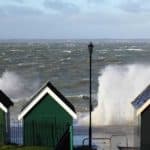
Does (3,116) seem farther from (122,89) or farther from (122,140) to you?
(122,89)

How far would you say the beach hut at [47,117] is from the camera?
2472 centimetres

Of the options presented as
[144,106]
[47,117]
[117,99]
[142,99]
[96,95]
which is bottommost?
[47,117]

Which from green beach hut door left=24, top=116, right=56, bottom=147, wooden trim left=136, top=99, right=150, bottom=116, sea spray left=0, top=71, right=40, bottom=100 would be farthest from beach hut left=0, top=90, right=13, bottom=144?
sea spray left=0, top=71, right=40, bottom=100

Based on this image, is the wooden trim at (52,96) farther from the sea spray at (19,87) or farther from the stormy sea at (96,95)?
the sea spray at (19,87)

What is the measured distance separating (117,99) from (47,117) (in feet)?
92.9

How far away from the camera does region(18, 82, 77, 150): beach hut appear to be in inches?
973

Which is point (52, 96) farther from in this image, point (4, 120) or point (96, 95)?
point (96, 95)

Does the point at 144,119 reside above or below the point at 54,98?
below

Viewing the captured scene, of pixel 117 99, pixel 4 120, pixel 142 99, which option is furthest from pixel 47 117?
pixel 117 99

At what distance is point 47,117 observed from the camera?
25219 mm

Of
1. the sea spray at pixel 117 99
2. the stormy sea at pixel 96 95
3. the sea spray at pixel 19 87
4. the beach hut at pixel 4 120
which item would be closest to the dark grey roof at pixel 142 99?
the stormy sea at pixel 96 95

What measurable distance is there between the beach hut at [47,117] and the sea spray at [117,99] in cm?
1203

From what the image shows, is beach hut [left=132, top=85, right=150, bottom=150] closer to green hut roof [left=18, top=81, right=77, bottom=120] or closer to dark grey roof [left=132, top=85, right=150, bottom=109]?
dark grey roof [left=132, top=85, right=150, bottom=109]

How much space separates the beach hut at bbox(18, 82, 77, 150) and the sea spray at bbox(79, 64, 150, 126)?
39.5ft
